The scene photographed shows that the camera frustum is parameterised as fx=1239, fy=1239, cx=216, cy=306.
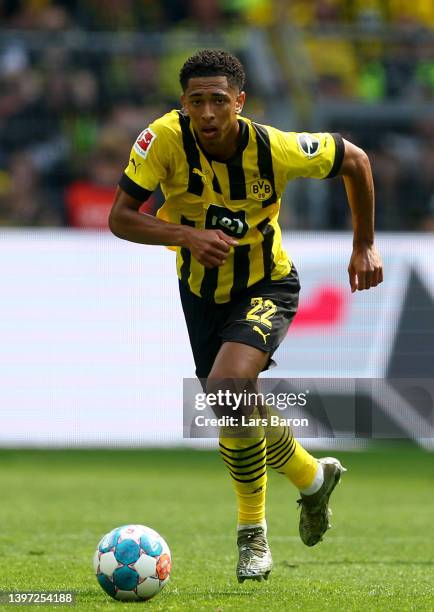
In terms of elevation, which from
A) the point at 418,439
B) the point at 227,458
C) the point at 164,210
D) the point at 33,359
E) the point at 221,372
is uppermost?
the point at 164,210

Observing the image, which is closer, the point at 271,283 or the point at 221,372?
the point at 221,372

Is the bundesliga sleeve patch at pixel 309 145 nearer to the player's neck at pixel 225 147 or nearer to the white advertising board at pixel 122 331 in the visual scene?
the player's neck at pixel 225 147

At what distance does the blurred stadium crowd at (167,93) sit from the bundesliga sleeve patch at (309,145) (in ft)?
22.3

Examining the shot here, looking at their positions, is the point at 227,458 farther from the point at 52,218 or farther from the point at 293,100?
the point at 293,100

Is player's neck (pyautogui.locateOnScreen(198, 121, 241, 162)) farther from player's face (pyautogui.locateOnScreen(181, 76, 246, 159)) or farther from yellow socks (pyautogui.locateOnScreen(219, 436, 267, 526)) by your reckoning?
yellow socks (pyautogui.locateOnScreen(219, 436, 267, 526))

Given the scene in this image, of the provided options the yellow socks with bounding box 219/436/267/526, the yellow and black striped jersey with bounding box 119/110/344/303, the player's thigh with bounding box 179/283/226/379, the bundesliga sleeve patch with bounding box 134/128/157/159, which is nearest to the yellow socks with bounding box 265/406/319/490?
the yellow socks with bounding box 219/436/267/526

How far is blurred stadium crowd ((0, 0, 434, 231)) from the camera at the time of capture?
42.9 ft

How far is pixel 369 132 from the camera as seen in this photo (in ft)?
44.6

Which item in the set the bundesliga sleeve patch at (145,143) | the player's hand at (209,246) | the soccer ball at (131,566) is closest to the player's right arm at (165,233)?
the player's hand at (209,246)

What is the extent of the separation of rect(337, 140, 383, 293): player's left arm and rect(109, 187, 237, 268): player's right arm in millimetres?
761

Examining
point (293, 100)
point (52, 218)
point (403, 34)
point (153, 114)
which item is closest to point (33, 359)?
point (52, 218)

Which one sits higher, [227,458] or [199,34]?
[199,34]

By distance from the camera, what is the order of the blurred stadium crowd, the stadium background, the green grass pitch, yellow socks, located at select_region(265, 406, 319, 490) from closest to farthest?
the green grass pitch, yellow socks, located at select_region(265, 406, 319, 490), the stadium background, the blurred stadium crowd

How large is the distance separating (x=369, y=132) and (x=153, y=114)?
7.81 ft
